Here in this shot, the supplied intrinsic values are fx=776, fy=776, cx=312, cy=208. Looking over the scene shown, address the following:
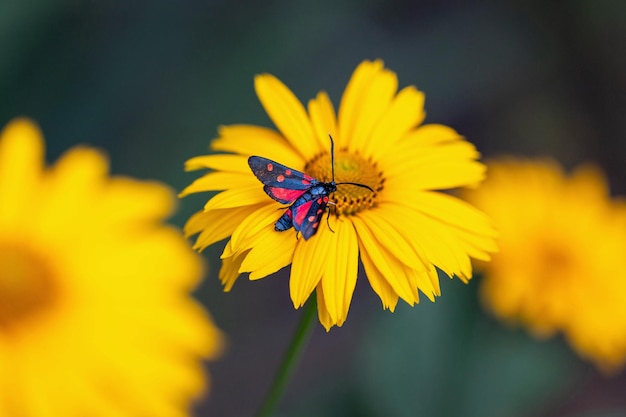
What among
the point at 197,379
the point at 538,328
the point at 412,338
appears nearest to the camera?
the point at 197,379

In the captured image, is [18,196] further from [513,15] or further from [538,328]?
[513,15]

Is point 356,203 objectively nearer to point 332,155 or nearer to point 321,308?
point 332,155

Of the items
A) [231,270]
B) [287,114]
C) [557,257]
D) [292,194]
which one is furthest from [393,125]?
[557,257]

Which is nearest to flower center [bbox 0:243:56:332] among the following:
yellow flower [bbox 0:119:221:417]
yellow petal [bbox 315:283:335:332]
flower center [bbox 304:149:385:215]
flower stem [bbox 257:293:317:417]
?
yellow flower [bbox 0:119:221:417]

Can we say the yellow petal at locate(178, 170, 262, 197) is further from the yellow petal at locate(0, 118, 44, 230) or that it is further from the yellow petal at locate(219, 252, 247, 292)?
the yellow petal at locate(0, 118, 44, 230)

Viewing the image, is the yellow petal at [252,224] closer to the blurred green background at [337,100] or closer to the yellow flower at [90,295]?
the yellow flower at [90,295]

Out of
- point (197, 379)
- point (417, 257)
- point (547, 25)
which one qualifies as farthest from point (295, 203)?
point (547, 25)
